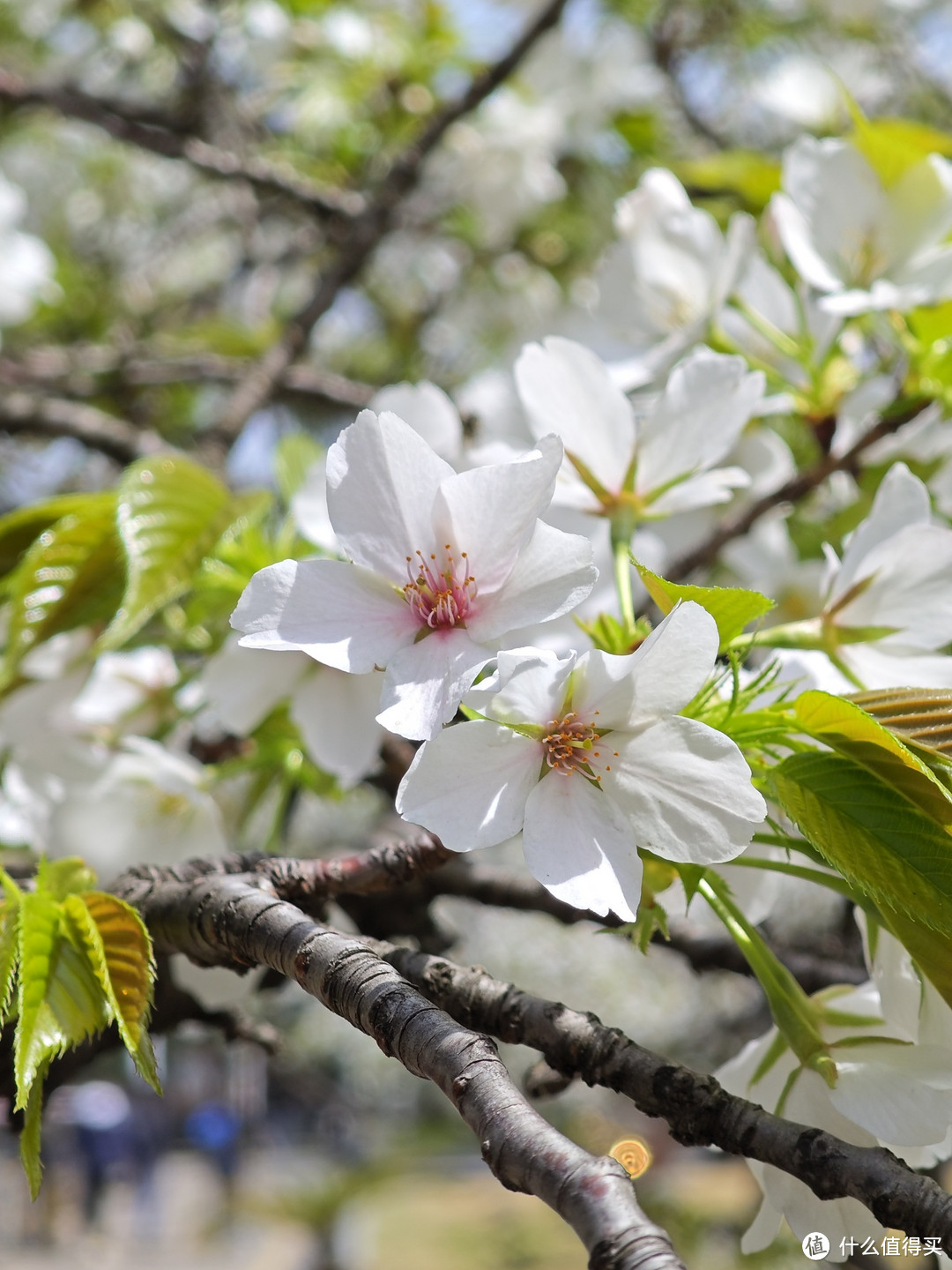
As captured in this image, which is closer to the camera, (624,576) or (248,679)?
(624,576)

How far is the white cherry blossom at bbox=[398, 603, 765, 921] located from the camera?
45cm

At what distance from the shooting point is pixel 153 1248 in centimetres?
708

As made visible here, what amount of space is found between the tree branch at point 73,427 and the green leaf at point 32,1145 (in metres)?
1.12

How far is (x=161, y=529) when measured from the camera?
0.73 meters

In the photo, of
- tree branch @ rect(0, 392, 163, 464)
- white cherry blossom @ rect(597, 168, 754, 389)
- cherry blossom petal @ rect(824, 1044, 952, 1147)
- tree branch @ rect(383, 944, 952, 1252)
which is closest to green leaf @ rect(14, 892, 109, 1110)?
tree branch @ rect(383, 944, 952, 1252)

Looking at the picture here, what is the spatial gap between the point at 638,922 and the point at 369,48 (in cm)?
189

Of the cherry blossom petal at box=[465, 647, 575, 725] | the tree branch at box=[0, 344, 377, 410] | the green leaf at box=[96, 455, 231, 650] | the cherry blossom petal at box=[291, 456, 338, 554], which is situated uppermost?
the cherry blossom petal at box=[465, 647, 575, 725]

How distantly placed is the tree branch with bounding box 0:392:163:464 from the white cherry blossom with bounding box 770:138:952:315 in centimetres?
94

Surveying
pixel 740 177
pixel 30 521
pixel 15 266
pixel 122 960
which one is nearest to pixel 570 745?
pixel 122 960

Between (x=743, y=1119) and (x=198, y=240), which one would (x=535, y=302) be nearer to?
(x=198, y=240)

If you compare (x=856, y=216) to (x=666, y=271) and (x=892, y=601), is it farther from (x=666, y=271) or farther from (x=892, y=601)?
(x=892, y=601)

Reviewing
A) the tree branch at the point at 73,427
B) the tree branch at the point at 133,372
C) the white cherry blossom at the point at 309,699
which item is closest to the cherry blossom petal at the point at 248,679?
the white cherry blossom at the point at 309,699

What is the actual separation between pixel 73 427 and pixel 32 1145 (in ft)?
4.03

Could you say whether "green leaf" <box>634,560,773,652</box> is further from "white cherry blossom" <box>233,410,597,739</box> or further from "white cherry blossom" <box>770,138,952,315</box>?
"white cherry blossom" <box>770,138,952,315</box>
